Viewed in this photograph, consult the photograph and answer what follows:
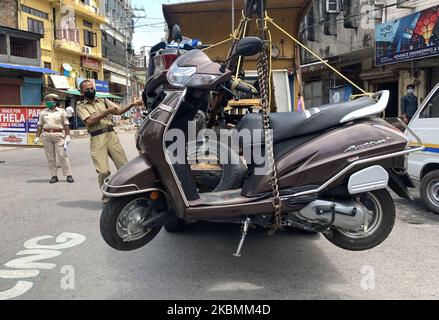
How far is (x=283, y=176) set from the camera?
3.10 m

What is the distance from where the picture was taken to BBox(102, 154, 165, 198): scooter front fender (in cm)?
309

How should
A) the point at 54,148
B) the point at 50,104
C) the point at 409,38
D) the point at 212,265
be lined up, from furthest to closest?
the point at 409,38 → the point at 54,148 → the point at 50,104 → the point at 212,265

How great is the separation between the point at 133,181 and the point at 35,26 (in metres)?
31.2

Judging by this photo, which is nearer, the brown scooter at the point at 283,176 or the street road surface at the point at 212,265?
the brown scooter at the point at 283,176

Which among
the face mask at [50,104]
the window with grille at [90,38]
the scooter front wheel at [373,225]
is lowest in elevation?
the scooter front wheel at [373,225]

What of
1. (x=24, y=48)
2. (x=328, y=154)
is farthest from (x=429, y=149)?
(x=24, y=48)

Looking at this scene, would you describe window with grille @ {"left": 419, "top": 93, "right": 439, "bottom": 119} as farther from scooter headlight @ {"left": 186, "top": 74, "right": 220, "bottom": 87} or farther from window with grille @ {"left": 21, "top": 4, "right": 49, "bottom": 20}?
window with grille @ {"left": 21, "top": 4, "right": 49, "bottom": 20}

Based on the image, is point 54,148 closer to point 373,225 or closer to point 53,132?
point 53,132

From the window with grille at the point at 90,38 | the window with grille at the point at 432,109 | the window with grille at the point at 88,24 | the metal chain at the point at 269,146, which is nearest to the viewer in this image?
the metal chain at the point at 269,146

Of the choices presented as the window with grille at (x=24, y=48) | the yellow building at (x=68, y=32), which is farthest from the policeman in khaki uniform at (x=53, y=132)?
the yellow building at (x=68, y=32)

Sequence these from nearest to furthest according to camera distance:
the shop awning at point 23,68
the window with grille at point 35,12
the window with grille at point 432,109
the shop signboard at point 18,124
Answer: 1. the window with grille at point 432,109
2. the shop signboard at point 18,124
3. the shop awning at point 23,68
4. the window with grille at point 35,12

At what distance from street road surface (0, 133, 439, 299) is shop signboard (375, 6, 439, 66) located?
331 inches

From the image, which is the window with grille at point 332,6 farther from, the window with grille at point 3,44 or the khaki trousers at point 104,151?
the window with grille at point 3,44

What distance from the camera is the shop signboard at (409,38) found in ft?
39.3
